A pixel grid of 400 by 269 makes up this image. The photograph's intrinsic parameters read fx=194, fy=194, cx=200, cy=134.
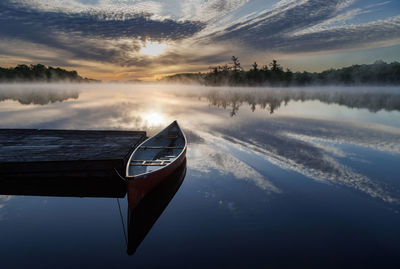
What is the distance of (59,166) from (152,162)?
4363 millimetres

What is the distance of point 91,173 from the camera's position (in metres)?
9.77

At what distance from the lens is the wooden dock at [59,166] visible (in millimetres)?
9094

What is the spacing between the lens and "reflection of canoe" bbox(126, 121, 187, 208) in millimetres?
6826

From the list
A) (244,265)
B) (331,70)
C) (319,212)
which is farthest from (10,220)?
(331,70)

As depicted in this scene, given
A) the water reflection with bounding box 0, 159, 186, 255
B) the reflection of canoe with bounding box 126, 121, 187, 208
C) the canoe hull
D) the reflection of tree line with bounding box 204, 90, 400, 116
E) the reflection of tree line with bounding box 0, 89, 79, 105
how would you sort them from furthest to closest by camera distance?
the reflection of tree line with bounding box 0, 89, 79, 105
the reflection of tree line with bounding box 204, 90, 400, 116
the water reflection with bounding box 0, 159, 186, 255
the reflection of canoe with bounding box 126, 121, 187, 208
the canoe hull

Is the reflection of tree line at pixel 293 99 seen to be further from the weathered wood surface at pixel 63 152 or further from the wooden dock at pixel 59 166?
the wooden dock at pixel 59 166

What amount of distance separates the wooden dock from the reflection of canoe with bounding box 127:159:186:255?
7.08 feet

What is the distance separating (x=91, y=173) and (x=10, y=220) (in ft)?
10.7

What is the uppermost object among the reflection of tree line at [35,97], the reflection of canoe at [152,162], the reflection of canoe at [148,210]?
the reflection of tree line at [35,97]

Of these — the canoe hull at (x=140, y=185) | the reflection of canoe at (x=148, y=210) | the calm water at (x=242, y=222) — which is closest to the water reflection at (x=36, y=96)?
the calm water at (x=242, y=222)

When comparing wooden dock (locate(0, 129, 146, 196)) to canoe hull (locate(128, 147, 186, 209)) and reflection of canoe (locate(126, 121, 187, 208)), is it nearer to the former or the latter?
reflection of canoe (locate(126, 121, 187, 208))

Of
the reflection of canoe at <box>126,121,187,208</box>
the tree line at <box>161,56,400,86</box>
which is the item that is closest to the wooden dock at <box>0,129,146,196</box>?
the reflection of canoe at <box>126,121,187,208</box>

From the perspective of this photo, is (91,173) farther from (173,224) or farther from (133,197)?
(173,224)

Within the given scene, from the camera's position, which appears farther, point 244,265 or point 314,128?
point 314,128
